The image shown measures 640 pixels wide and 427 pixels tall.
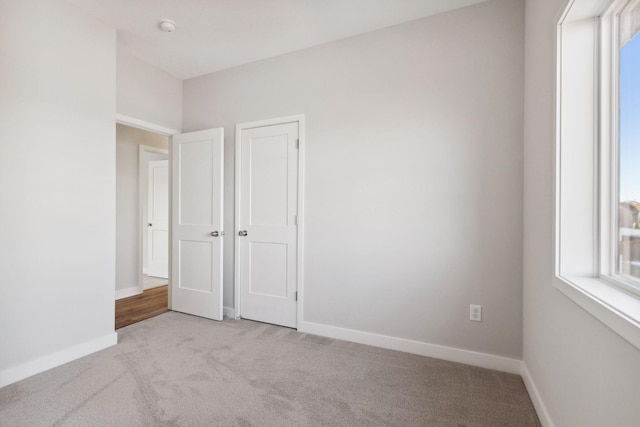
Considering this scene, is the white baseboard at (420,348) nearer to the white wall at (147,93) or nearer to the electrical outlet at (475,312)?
the electrical outlet at (475,312)

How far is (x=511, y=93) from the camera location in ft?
7.11

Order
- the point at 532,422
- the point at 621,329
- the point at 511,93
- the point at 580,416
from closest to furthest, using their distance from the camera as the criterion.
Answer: the point at 621,329, the point at 580,416, the point at 532,422, the point at 511,93

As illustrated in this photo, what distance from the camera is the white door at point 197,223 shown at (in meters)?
3.21

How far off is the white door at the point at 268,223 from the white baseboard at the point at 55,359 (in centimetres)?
121

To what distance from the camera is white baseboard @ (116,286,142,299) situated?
158 inches

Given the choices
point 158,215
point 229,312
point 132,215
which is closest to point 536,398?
point 229,312

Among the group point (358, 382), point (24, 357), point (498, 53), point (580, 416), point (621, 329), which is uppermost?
point (498, 53)

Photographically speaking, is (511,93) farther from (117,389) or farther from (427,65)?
(117,389)

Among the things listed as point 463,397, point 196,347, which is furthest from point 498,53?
point 196,347

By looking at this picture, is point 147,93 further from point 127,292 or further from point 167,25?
point 127,292

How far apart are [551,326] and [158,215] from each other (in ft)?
18.5

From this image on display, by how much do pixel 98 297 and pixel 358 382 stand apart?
2226mm

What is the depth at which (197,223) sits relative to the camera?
3.36 meters

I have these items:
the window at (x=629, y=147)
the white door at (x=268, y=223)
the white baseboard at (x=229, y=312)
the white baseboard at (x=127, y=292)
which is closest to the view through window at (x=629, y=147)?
the window at (x=629, y=147)
